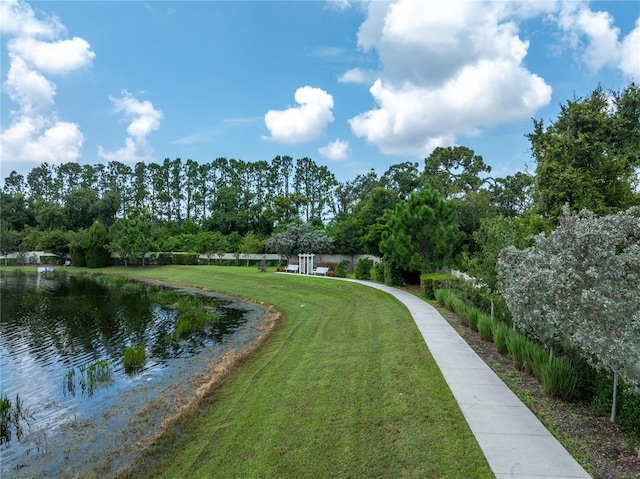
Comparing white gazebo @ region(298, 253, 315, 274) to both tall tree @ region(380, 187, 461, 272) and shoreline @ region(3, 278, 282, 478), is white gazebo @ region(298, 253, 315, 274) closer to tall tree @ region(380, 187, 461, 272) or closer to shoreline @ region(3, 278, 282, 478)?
tall tree @ region(380, 187, 461, 272)

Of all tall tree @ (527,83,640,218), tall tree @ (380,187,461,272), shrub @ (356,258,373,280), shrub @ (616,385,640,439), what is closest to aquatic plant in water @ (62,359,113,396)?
shrub @ (616,385,640,439)

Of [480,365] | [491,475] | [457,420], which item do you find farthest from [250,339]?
[491,475]

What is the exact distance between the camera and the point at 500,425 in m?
5.32

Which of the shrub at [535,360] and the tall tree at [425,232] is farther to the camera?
the tall tree at [425,232]

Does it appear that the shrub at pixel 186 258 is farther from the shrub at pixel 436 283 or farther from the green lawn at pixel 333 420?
the green lawn at pixel 333 420

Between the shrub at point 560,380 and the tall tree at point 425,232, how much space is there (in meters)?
13.1

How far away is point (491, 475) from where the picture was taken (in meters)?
4.16

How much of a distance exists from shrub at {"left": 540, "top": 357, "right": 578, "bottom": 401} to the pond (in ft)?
22.7

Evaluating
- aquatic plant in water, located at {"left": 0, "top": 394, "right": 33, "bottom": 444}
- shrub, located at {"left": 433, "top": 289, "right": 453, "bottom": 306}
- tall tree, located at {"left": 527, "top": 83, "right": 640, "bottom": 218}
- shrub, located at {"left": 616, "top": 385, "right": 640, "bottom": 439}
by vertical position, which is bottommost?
aquatic plant in water, located at {"left": 0, "top": 394, "right": 33, "bottom": 444}

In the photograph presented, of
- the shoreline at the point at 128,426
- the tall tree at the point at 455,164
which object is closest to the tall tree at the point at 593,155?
the shoreline at the point at 128,426

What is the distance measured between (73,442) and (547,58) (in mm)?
19978

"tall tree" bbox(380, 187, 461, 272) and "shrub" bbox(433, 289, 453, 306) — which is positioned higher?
"tall tree" bbox(380, 187, 461, 272)

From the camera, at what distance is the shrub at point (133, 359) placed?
10.8 metres

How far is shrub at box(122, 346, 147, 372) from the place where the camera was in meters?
10.8
